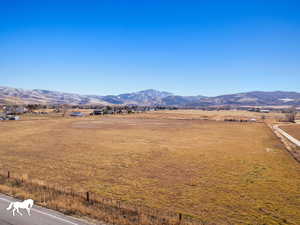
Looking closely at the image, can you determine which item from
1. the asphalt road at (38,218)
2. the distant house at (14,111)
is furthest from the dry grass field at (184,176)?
the distant house at (14,111)

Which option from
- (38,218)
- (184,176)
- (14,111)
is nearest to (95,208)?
(38,218)

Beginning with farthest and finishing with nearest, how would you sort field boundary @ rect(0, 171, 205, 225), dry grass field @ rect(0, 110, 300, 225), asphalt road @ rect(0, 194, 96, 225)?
dry grass field @ rect(0, 110, 300, 225) < field boundary @ rect(0, 171, 205, 225) < asphalt road @ rect(0, 194, 96, 225)

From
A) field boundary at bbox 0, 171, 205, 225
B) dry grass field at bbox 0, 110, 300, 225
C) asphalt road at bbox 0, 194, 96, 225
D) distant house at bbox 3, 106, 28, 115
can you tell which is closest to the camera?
asphalt road at bbox 0, 194, 96, 225

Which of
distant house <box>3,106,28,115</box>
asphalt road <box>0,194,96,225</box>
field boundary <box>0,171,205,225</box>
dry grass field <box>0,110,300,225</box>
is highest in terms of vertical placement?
distant house <box>3,106,28,115</box>

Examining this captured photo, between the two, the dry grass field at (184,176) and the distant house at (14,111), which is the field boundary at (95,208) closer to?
the dry grass field at (184,176)

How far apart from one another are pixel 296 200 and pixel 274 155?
2159 cm

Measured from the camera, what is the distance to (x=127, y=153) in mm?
38406

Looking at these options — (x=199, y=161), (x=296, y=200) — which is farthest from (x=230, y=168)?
(x=296, y=200)

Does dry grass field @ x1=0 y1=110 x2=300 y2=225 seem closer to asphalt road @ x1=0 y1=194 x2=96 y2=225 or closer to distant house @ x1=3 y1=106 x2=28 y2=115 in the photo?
asphalt road @ x1=0 y1=194 x2=96 y2=225

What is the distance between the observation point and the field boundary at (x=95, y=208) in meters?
13.5

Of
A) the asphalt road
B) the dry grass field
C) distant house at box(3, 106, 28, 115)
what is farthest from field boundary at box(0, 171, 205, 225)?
distant house at box(3, 106, 28, 115)

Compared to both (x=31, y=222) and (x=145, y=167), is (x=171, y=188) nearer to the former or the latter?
(x=145, y=167)

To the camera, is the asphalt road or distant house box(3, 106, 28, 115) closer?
the asphalt road

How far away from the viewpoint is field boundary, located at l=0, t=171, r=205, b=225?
533 inches
